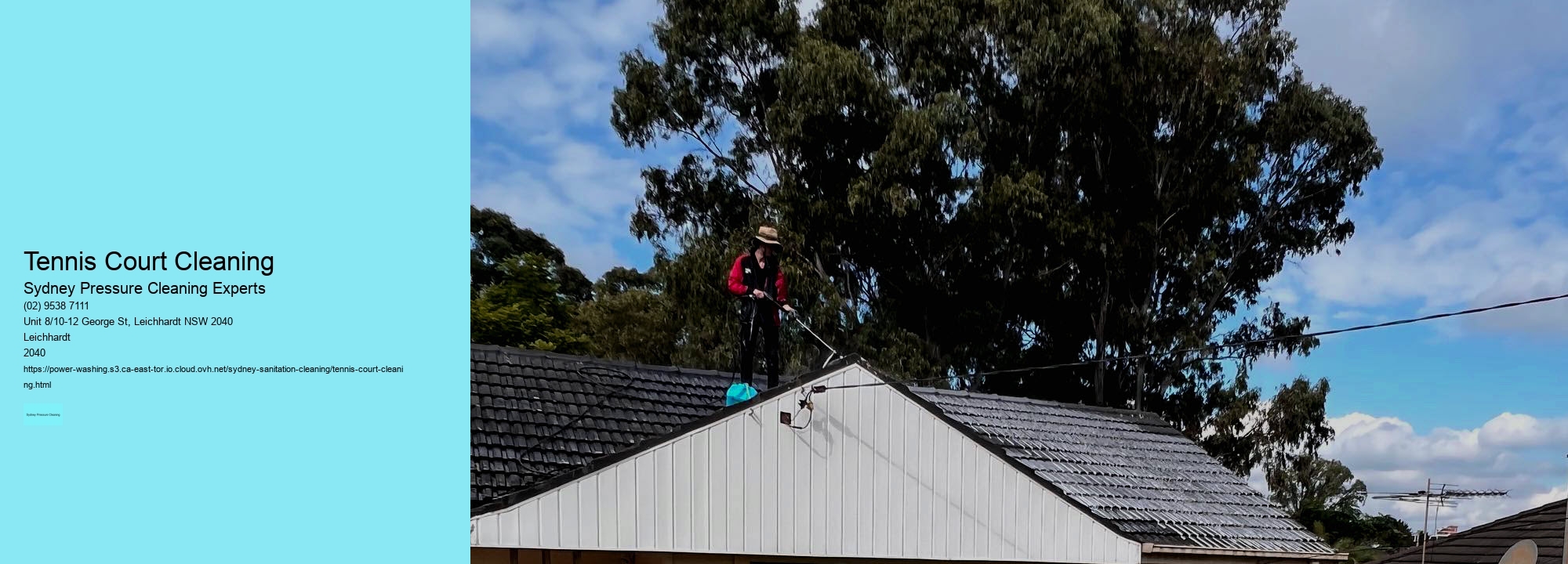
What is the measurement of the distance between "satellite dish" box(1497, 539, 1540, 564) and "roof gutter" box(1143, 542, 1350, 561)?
143 cm

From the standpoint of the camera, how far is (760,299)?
11.3m

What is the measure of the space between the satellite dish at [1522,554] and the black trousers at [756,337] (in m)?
6.69

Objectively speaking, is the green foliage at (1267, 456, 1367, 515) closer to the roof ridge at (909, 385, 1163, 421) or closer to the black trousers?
the roof ridge at (909, 385, 1163, 421)

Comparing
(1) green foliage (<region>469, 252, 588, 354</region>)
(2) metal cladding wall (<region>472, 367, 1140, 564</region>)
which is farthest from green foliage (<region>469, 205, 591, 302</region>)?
(2) metal cladding wall (<region>472, 367, 1140, 564</region>)

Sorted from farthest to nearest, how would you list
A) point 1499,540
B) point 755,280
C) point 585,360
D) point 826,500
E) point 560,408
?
point 1499,540
point 585,360
point 560,408
point 755,280
point 826,500

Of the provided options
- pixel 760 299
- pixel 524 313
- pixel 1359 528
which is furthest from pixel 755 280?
pixel 1359 528

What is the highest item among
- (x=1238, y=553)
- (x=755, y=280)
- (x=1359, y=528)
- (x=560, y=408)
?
(x=755, y=280)

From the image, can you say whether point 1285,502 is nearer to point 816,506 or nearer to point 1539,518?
point 1539,518

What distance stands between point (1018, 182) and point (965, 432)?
14.2 m

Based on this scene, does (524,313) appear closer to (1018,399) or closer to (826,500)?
(1018,399)

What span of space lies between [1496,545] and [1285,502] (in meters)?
13.9

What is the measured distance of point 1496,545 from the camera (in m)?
14.9

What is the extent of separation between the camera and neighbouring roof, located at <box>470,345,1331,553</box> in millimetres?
10930

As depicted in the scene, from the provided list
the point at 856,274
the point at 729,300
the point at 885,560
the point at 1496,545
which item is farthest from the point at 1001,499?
the point at 856,274
